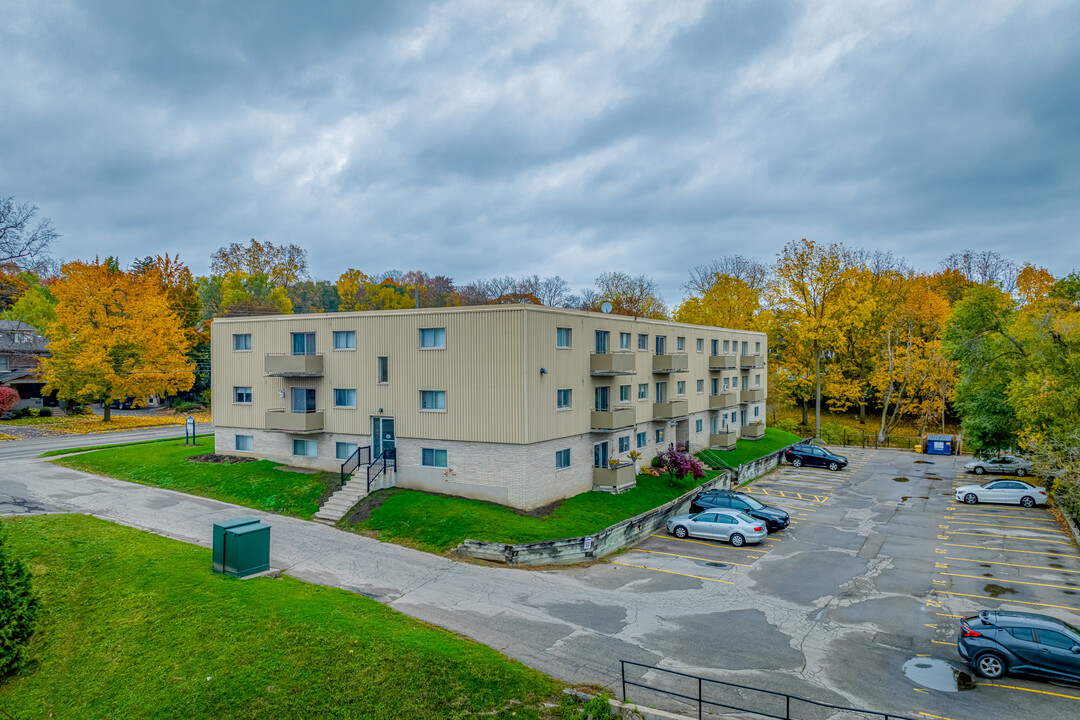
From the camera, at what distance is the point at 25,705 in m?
11.8

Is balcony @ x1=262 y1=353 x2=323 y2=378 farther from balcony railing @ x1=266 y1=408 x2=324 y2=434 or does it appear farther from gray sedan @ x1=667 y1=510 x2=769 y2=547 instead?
gray sedan @ x1=667 y1=510 x2=769 y2=547

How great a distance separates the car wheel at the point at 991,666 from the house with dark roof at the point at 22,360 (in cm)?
7059

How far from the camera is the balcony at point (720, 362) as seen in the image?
42.8 metres

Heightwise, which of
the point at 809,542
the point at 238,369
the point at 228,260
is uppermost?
the point at 228,260

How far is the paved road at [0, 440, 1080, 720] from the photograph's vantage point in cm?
1352

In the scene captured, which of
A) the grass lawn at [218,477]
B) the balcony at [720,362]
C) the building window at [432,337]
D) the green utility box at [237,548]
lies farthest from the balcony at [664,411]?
the green utility box at [237,548]

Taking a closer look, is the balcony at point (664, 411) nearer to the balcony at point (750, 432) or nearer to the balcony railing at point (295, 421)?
the balcony at point (750, 432)

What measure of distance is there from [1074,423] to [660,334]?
19982 mm

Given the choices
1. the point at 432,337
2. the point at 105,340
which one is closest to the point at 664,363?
the point at 432,337

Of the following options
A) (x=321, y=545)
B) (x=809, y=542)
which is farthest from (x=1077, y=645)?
(x=321, y=545)

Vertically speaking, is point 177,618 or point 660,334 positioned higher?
point 660,334

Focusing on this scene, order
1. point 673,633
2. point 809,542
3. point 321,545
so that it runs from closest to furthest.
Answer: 1. point 673,633
2. point 321,545
3. point 809,542

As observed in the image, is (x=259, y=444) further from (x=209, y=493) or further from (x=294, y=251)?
(x=294, y=251)

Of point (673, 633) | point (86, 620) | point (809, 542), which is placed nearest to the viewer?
point (86, 620)
